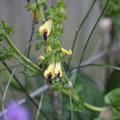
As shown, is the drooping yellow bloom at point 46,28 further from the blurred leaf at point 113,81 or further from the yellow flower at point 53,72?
the blurred leaf at point 113,81

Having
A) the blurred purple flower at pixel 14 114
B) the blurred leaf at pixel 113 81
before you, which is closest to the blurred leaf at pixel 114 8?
the blurred leaf at pixel 113 81

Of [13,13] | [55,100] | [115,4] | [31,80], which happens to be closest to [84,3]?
[13,13]

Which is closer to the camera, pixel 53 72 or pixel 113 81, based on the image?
pixel 53 72

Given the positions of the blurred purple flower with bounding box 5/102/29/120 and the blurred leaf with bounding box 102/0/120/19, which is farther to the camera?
the blurred leaf with bounding box 102/0/120/19

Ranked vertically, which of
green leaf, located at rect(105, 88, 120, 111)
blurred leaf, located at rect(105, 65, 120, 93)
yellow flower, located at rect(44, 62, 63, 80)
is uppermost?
yellow flower, located at rect(44, 62, 63, 80)

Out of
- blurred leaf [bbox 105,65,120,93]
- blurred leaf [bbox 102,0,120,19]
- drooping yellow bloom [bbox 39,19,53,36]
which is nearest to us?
drooping yellow bloom [bbox 39,19,53,36]

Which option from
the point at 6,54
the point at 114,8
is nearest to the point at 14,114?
the point at 6,54

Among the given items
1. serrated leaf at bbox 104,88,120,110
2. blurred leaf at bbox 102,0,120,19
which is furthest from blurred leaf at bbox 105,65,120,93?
serrated leaf at bbox 104,88,120,110

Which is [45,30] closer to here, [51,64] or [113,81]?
[51,64]

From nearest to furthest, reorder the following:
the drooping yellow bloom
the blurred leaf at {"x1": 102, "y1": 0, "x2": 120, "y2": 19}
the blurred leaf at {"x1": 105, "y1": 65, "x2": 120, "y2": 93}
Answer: the drooping yellow bloom → the blurred leaf at {"x1": 102, "y1": 0, "x2": 120, "y2": 19} → the blurred leaf at {"x1": 105, "y1": 65, "x2": 120, "y2": 93}

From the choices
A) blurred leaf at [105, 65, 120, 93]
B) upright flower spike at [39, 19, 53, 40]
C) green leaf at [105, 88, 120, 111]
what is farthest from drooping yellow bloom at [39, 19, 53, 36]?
blurred leaf at [105, 65, 120, 93]

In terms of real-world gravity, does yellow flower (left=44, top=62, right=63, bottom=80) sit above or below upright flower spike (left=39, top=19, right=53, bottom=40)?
below

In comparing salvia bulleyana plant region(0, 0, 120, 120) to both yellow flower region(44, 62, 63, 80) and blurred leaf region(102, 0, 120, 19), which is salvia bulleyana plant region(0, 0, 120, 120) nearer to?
yellow flower region(44, 62, 63, 80)
